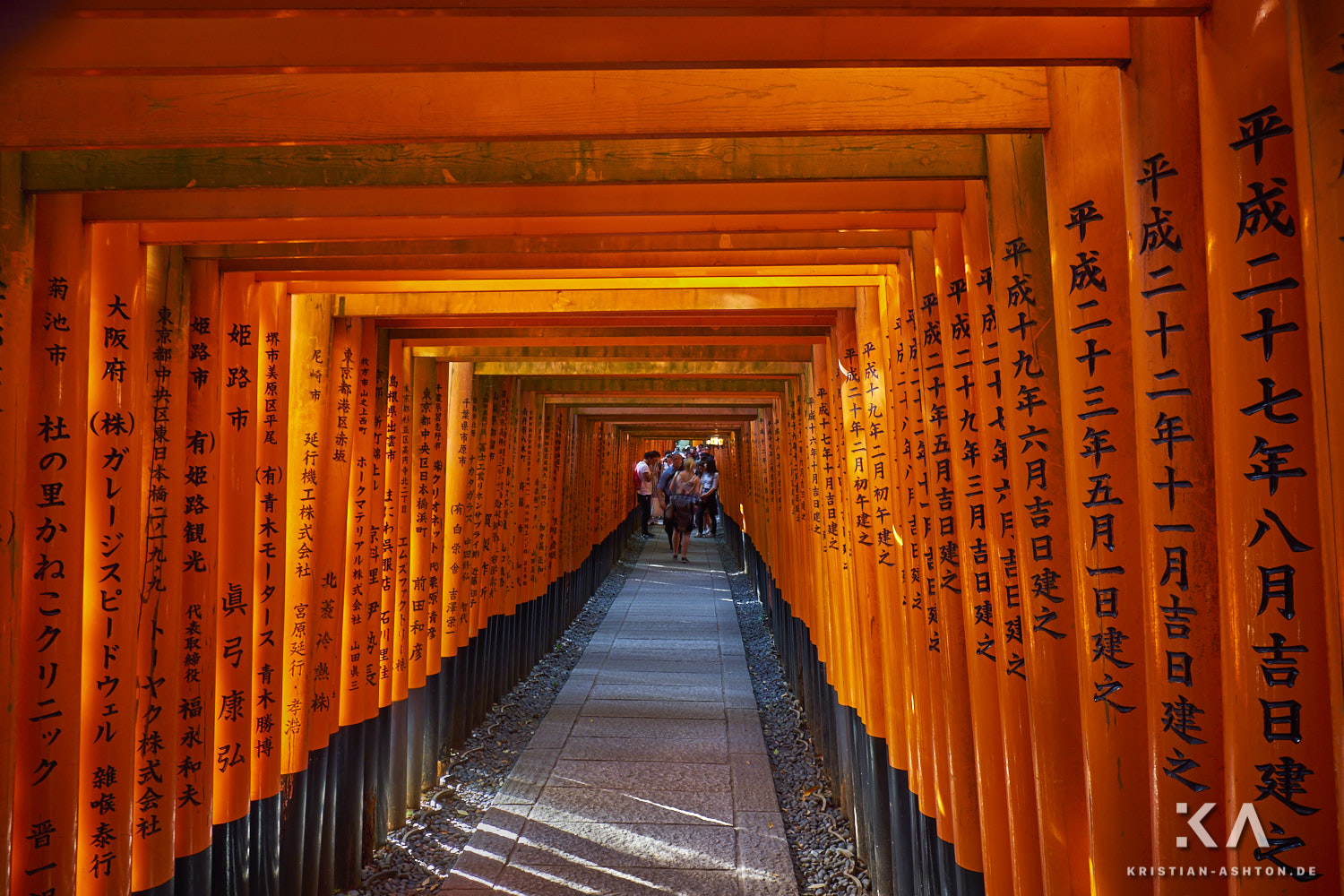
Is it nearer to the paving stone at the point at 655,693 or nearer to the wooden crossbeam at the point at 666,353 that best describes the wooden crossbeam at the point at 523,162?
the wooden crossbeam at the point at 666,353

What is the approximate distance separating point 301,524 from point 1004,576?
3105 mm

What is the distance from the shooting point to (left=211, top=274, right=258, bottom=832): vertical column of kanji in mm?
Answer: 3574

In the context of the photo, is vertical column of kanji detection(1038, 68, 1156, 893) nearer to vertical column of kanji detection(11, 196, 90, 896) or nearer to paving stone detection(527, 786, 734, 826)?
vertical column of kanji detection(11, 196, 90, 896)

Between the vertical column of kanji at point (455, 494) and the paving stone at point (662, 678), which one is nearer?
the vertical column of kanji at point (455, 494)

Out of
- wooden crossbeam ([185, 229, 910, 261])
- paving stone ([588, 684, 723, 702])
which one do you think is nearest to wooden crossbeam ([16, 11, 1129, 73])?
wooden crossbeam ([185, 229, 910, 261])

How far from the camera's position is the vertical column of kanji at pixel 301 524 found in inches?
165

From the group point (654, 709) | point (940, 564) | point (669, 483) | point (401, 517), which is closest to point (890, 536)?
point (940, 564)

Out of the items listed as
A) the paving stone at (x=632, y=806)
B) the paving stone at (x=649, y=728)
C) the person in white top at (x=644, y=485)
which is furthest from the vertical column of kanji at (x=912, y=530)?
the person in white top at (x=644, y=485)

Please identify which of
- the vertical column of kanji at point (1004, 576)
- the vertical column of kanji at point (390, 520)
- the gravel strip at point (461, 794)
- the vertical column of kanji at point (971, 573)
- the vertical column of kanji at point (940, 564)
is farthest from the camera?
the vertical column of kanji at point (390, 520)

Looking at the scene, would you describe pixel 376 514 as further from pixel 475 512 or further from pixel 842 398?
pixel 842 398

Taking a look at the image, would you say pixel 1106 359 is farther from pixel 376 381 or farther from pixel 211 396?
pixel 376 381

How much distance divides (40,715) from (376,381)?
2.70m

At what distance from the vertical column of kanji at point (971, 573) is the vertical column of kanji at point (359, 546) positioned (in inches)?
119

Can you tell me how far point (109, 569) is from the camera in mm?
2822
